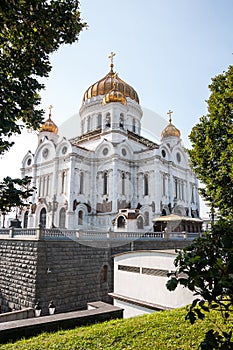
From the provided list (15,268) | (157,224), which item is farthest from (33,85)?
(157,224)

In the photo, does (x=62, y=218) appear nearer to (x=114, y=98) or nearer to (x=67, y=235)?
(x=67, y=235)

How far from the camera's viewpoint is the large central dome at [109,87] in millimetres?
35156

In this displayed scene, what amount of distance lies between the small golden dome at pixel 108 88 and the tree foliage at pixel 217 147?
24.0m

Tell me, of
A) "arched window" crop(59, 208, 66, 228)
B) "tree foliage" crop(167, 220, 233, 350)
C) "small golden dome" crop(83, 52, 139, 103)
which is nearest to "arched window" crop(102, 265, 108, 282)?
"arched window" crop(59, 208, 66, 228)

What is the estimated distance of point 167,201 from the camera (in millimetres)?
29156

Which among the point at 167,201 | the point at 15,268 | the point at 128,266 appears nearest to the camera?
the point at 128,266

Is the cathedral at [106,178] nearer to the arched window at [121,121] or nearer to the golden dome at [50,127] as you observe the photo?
the arched window at [121,121]

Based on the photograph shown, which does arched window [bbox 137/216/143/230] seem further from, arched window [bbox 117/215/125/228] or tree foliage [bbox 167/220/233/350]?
tree foliage [bbox 167/220/233/350]

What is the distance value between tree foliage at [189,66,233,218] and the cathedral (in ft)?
41.3

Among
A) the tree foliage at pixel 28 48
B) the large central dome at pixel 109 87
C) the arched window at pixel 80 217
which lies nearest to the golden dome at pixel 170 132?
the large central dome at pixel 109 87

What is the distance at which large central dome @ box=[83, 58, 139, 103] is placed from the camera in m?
35.2

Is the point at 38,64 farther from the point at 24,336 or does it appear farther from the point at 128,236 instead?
the point at 128,236

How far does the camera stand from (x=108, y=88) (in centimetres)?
3503

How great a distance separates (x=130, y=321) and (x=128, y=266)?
5262mm
